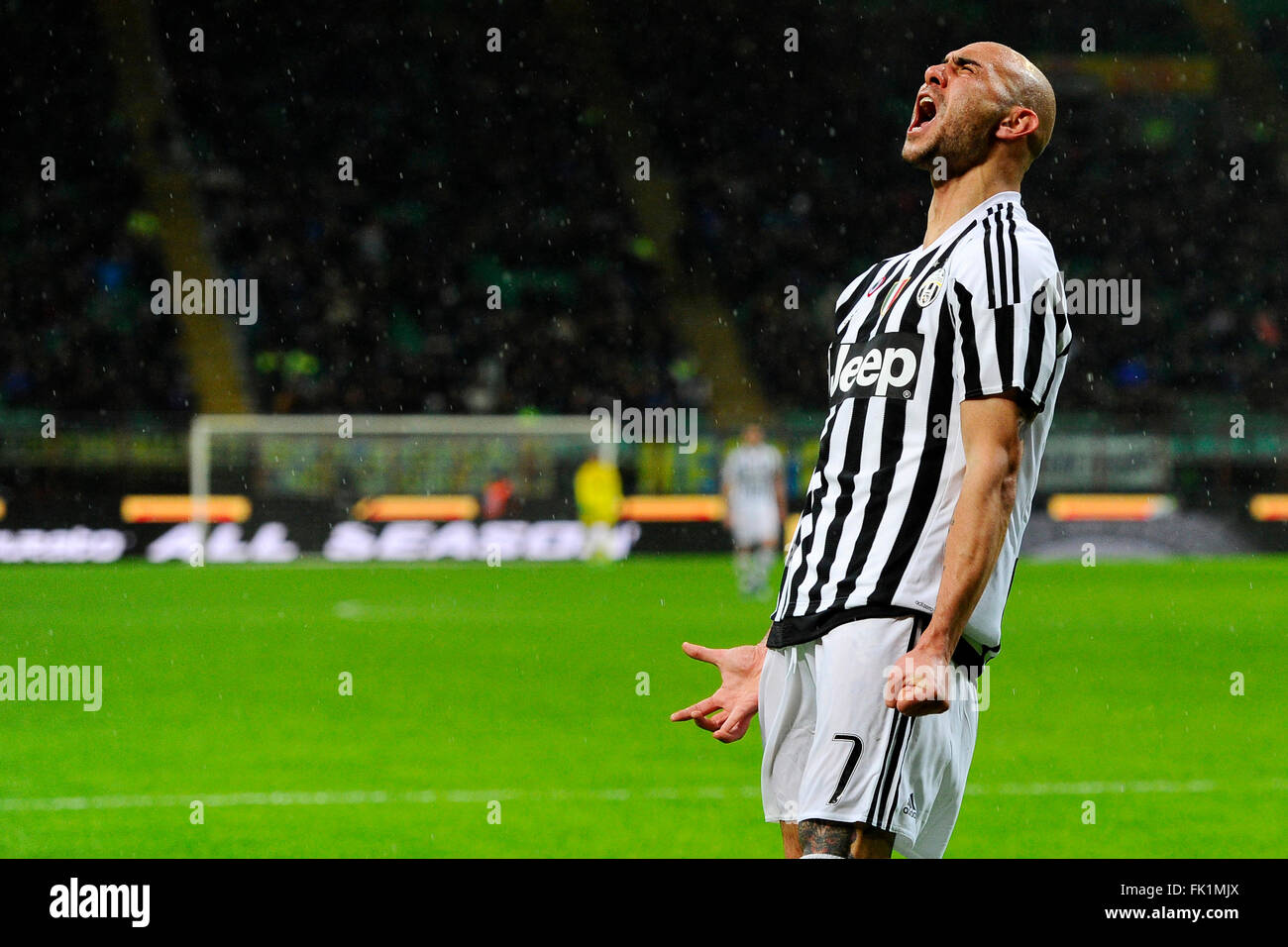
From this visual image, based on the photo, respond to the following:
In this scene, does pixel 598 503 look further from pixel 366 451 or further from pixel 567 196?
pixel 567 196

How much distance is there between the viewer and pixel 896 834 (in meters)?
2.77

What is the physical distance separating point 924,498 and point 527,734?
5.20 meters

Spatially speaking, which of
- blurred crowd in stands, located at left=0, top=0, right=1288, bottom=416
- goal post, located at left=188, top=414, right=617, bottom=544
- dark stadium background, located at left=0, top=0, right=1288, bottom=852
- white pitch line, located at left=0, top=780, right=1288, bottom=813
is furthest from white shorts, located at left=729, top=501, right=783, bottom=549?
white pitch line, located at left=0, top=780, right=1288, bottom=813

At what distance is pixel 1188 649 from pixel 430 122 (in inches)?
759

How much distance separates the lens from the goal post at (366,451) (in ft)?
67.0

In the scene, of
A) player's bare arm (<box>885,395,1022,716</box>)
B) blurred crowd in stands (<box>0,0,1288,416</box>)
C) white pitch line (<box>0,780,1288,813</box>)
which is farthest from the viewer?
blurred crowd in stands (<box>0,0,1288,416</box>)

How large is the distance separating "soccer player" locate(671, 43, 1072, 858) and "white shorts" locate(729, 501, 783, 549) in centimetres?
1325

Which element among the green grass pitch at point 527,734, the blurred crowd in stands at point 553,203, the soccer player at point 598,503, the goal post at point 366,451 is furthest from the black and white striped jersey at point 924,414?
the blurred crowd in stands at point 553,203

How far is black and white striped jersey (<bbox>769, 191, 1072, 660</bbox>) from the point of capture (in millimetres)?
2695

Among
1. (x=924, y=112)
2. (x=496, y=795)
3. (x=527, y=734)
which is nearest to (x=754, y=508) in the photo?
(x=527, y=734)

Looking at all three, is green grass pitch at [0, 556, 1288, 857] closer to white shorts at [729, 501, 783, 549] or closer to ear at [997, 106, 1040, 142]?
white shorts at [729, 501, 783, 549]

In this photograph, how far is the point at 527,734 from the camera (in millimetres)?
7758
